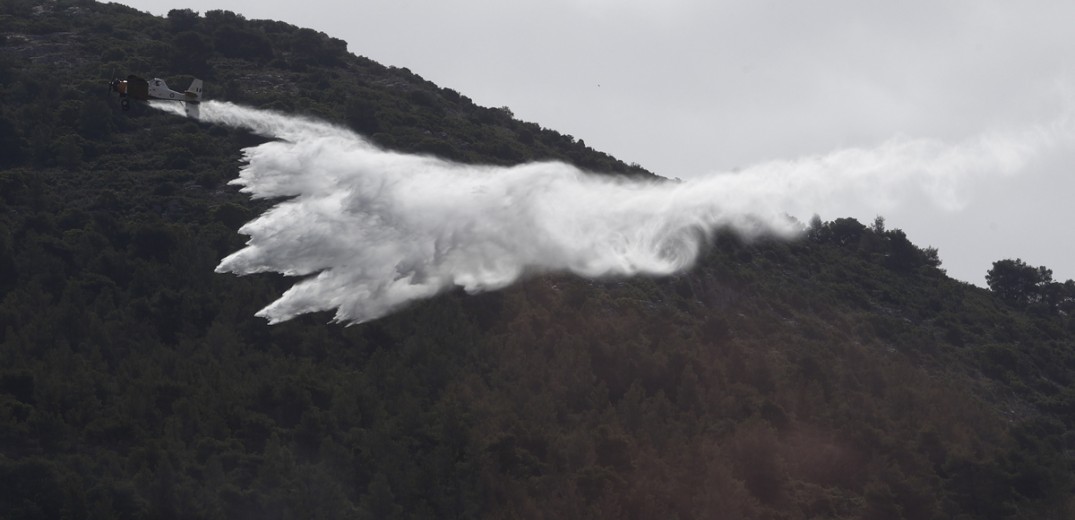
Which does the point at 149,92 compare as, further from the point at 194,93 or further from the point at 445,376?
the point at 445,376

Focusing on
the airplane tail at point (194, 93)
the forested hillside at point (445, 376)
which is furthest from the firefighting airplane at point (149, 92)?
the forested hillside at point (445, 376)

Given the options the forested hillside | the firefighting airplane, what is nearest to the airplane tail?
the firefighting airplane

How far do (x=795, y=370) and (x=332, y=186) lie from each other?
30181 mm

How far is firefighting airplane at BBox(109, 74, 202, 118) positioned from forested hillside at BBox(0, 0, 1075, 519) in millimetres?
11750

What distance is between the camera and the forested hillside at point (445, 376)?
176ft

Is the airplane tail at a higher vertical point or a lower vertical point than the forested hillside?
higher

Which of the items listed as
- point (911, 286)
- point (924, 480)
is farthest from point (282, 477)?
point (911, 286)

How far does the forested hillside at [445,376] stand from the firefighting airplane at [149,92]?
1175 cm

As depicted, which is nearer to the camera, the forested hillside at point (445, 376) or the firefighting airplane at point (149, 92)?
the forested hillside at point (445, 376)

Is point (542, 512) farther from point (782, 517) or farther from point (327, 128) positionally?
point (327, 128)

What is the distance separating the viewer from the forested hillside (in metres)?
53.8

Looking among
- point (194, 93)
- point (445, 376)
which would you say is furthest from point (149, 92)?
point (445, 376)

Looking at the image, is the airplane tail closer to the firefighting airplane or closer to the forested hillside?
the firefighting airplane

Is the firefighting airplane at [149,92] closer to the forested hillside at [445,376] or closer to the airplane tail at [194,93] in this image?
the airplane tail at [194,93]
